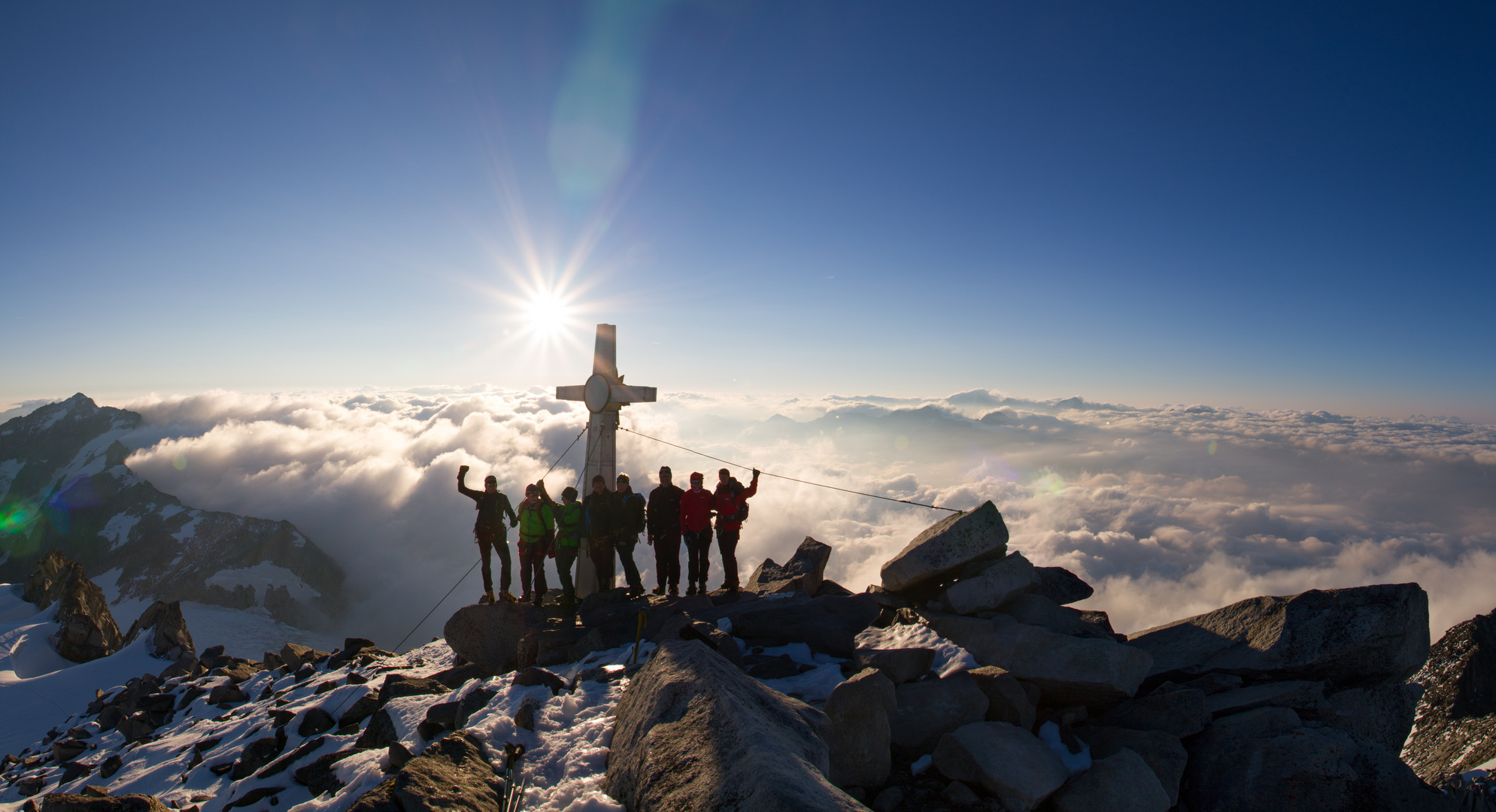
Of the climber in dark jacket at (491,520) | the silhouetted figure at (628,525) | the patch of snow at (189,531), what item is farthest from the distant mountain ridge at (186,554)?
the silhouetted figure at (628,525)

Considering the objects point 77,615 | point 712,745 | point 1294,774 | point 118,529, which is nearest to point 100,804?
point 712,745

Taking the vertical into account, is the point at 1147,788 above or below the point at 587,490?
below

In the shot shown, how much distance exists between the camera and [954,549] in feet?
29.4

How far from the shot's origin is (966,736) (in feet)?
17.5

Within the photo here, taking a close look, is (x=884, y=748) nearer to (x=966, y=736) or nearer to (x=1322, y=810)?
(x=966, y=736)

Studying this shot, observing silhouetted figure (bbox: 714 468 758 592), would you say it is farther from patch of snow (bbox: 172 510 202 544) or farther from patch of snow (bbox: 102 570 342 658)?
patch of snow (bbox: 172 510 202 544)

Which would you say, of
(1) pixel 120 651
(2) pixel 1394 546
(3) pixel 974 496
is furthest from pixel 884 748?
(2) pixel 1394 546

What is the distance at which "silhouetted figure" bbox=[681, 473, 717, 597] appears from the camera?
456 inches

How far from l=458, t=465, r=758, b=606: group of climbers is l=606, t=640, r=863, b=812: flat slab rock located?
5.98 metres

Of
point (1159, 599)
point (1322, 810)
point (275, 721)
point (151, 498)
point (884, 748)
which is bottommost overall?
point (1159, 599)

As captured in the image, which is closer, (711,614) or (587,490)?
(711,614)

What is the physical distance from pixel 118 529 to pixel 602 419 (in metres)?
273

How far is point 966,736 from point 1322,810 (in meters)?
3.25

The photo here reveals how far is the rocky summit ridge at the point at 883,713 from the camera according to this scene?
4594mm
